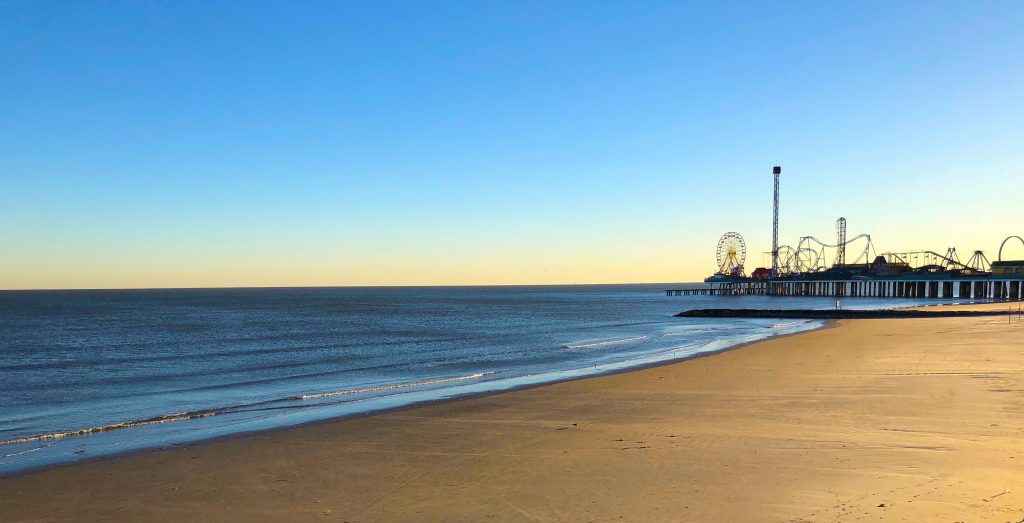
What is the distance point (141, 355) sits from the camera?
35.5 m

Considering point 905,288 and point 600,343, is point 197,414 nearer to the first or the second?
point 600,343

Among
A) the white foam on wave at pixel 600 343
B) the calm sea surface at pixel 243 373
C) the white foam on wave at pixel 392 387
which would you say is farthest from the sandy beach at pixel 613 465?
the white foam on wave at pixel 600 343

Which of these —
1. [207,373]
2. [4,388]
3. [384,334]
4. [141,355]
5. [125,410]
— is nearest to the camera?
[125,410]

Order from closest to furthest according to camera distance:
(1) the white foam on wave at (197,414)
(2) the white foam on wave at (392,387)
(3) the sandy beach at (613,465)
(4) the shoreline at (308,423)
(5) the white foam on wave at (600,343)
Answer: (3) the sandy beach at (613,465) < (4) the shoreline at (308,423) < (1) the white foam on wave at (197,414) < (2) the white foam on wave at (392,387) < (5) the white foam on wave at (600,343)

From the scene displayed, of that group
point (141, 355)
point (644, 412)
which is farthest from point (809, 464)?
point (141, 355)

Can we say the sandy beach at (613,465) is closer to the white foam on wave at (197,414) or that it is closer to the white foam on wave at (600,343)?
the white foam on wave at (197,414)

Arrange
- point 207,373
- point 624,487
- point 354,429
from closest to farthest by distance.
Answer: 1. point 624,487
2. point 354,429
3. point 207,373

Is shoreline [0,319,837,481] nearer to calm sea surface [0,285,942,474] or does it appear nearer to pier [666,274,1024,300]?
calm sea surface [0,285,942,474]

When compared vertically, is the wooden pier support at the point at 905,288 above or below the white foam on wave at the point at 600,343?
above

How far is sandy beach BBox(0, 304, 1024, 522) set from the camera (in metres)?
7.78

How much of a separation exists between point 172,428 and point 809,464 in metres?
13.0

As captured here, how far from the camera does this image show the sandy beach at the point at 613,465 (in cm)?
778

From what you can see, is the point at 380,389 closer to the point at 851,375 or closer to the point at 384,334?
the point at 851,375

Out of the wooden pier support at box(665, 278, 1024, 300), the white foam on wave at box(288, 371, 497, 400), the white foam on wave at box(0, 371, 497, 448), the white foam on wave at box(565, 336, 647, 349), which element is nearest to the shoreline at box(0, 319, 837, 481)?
the white foam on wave at box(0, 371, 497, 448)
